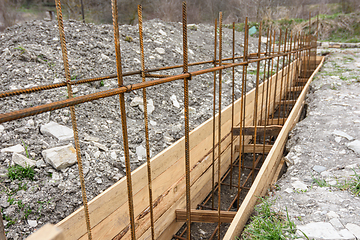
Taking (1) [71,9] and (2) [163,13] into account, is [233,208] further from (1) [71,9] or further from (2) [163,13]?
(2) [163,13]

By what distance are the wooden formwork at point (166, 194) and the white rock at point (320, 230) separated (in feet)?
1.64

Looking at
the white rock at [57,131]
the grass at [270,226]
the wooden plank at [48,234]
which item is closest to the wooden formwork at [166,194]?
the grass at [270,226]

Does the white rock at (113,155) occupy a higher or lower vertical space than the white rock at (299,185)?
higher

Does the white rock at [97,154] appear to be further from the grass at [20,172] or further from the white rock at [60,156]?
the grass at [20,172]

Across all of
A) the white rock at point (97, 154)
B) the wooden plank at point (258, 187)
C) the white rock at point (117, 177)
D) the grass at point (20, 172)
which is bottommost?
the wooden plank at point (258, 187)

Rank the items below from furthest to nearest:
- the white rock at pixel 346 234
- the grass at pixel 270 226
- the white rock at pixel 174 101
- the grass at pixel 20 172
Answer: the white rock at pixel 174 101 → the grass at pixel 20 172 → the grass at pixel 270 226 → the white rock at pixel 346 234

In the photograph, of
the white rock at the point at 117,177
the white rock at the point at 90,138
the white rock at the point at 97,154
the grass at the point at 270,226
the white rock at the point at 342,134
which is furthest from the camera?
the white rock at the point at 342,134

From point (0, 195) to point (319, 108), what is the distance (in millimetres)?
4484

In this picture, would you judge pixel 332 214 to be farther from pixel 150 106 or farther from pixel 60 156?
pixel 150 106

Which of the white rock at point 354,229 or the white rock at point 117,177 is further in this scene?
the white rock at point 117,177

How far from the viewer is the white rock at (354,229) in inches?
66.0

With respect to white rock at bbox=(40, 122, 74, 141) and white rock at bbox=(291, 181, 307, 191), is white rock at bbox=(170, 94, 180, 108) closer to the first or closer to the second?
white rock at bbox=(40, 122, 74, 141)

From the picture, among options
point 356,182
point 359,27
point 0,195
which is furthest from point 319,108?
point 359,27

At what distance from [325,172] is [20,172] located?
288 cm
